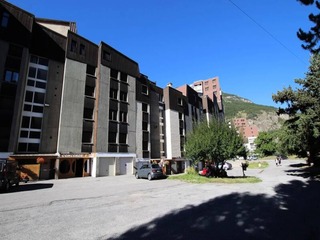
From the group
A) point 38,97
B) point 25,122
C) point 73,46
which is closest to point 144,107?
point 73,46

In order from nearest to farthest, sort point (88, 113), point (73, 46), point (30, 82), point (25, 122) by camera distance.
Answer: point (25, 122) < point (30, 82) < point (88, 113) < point (73, 46)

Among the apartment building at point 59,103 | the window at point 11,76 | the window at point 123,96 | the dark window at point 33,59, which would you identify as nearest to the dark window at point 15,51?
the apartment building at point 59,103

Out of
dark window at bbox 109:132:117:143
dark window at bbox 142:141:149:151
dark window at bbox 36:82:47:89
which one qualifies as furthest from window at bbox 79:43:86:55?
dark window at bbox 142:141:149:151

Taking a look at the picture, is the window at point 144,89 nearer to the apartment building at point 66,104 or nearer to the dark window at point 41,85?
the apartment building at point 66,104

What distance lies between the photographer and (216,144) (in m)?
22.4

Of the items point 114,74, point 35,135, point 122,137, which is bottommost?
point 35,135

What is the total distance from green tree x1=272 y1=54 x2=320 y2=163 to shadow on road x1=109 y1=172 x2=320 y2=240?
12.1 m

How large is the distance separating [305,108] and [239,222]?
19.8m

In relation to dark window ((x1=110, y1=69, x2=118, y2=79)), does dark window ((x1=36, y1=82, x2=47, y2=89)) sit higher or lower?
lower

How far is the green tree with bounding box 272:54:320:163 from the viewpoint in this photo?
1996cm

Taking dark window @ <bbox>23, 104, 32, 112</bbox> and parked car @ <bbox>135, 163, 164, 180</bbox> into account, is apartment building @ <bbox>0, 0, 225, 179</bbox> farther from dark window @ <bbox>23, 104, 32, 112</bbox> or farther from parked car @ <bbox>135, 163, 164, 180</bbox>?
parked car @ <bbox>135, 163, 164, 180</bbox>

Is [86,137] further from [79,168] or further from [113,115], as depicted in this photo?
[113,115]

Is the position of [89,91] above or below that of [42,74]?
below

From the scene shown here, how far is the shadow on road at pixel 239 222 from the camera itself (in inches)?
232
